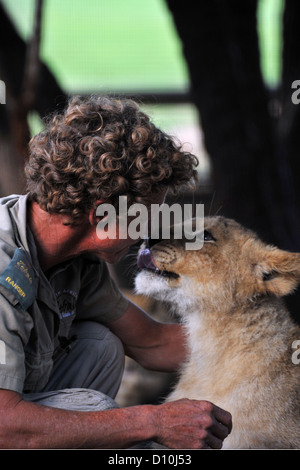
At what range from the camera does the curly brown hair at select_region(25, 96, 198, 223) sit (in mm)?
2578

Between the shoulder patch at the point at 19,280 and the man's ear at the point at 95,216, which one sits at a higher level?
the man's ear at the point at 95,216

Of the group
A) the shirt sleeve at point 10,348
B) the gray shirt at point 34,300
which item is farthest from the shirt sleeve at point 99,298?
the shirt sleeve at point 10,348

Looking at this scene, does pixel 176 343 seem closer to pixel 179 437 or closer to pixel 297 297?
pixel 179 437

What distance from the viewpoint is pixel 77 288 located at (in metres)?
3.01

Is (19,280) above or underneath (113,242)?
underneath

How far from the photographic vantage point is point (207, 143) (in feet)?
20.4

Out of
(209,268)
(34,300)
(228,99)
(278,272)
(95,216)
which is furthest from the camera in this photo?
(228,99)

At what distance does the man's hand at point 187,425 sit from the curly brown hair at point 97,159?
0.85 meters

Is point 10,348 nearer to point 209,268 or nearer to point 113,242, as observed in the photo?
point 113,242

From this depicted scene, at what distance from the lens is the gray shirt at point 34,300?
232cm

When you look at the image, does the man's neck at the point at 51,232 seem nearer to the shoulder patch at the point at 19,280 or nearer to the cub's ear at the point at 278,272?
the shoulder patch at the point at 19,280

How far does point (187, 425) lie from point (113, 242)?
797 millimetres

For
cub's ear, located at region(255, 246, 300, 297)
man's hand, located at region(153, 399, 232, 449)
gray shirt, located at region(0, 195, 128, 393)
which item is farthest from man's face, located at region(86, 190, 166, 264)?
man's hand, located at region(153, 399, 232, 449)

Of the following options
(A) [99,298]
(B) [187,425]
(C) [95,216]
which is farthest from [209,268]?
(B) [187,425]
